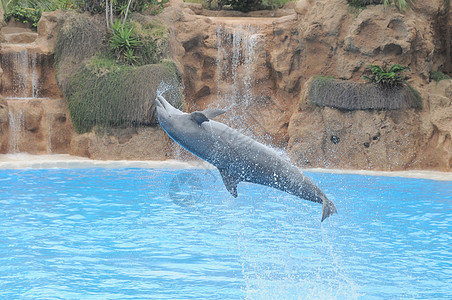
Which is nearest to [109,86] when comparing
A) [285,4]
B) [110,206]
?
[110,206]

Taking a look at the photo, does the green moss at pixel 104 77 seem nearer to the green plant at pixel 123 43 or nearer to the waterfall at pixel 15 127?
the green plant at pixel 123 43

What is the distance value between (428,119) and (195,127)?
1093 cm

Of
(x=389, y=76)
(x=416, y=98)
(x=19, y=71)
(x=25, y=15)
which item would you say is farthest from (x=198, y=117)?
(x=25, y=15)

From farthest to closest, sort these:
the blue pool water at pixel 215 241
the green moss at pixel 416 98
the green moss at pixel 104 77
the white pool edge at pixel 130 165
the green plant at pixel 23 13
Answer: the green plant at pixel 23 13 → the green moss at pixel 104 77 → the green moss at pixel 416 98 → the white pool edge at pixel 130 165 → the blue pool water at pixel 215 241

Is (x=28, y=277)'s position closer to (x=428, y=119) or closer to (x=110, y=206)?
(x=110, y=206)

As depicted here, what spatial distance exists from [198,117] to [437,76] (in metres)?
12.1

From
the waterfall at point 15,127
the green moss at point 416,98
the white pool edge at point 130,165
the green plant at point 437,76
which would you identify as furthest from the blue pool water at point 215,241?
the green plant at point 437,76

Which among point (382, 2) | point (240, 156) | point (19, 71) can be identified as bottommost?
point (19, 71)

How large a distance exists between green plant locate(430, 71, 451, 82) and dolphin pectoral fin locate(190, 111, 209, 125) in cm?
1182

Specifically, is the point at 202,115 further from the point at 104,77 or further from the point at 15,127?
the point at 15,127

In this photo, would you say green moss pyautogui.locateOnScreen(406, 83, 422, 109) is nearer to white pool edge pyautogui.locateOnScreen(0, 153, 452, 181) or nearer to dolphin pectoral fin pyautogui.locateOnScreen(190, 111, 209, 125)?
white pool edge pyautogui.locateOnScreen(0, 153, 452, 181)

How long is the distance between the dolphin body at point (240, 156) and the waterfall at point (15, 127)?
37.8ft

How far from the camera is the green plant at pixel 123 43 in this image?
15.3 m

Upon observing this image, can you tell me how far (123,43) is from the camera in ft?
50.4
